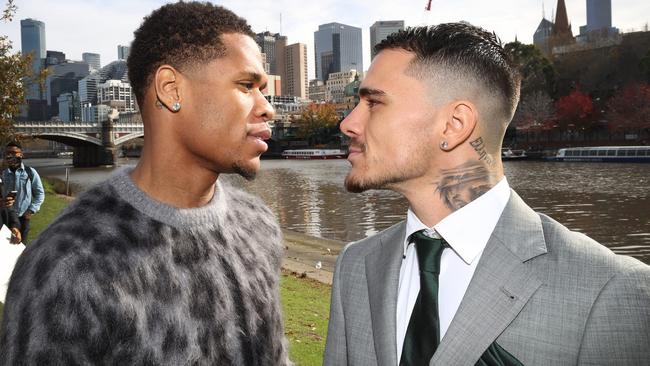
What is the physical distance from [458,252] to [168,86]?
1.53 meters

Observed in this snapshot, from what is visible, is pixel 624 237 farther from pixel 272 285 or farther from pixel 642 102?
pixel 642 102

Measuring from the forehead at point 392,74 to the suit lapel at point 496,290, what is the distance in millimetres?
729

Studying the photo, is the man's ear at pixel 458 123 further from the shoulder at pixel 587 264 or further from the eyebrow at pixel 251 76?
the eyebrow at pixel 251 76

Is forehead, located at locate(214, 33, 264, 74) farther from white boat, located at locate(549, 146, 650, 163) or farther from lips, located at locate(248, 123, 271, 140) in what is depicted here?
white boat, located at locate(549, 146, 650, 163)

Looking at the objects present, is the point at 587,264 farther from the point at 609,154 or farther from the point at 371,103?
the point at 609,154

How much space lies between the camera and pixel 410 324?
8.21 feet

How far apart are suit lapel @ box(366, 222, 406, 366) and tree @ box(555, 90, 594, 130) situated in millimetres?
73859

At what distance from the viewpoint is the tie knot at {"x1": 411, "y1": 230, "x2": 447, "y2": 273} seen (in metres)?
2.50

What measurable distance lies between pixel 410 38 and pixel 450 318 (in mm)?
1232

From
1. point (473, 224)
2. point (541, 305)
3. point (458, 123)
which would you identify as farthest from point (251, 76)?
point (541, 305)

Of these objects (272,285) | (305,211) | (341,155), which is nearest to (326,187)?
(305,211)

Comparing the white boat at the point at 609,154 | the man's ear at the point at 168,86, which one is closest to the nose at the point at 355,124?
the man's ear at the point at 168,86

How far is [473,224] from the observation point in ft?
8.43

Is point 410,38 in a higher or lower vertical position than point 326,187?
higher
